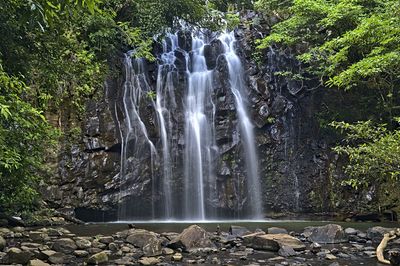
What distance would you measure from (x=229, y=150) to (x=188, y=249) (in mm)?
9736

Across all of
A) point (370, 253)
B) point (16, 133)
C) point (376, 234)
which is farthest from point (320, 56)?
point (16, 133)

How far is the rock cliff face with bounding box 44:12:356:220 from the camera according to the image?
14.7m

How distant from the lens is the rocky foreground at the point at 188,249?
22.1 ft

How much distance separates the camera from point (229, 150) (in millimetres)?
17281

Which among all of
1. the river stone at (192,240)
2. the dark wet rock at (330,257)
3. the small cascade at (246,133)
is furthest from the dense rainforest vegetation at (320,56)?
the river stone at (192,240)

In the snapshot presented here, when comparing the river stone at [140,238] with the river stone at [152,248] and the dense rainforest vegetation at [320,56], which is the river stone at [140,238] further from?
the dense rainforest vegetation at [320,56]

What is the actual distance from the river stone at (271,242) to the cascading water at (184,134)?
7258 mm

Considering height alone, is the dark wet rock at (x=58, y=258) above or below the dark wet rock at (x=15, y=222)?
below

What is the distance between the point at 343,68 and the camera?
660 inches

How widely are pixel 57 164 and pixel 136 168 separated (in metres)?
3.08

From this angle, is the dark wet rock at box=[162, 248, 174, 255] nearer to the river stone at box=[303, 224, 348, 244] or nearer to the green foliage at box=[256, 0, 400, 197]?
the river stone at box=[303, 224, 348, 244]

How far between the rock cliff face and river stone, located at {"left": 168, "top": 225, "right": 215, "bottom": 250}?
7.28 m

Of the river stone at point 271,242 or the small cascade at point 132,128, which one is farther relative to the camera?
the small cascade at point 132,128

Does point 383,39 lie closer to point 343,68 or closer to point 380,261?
point 343,68
